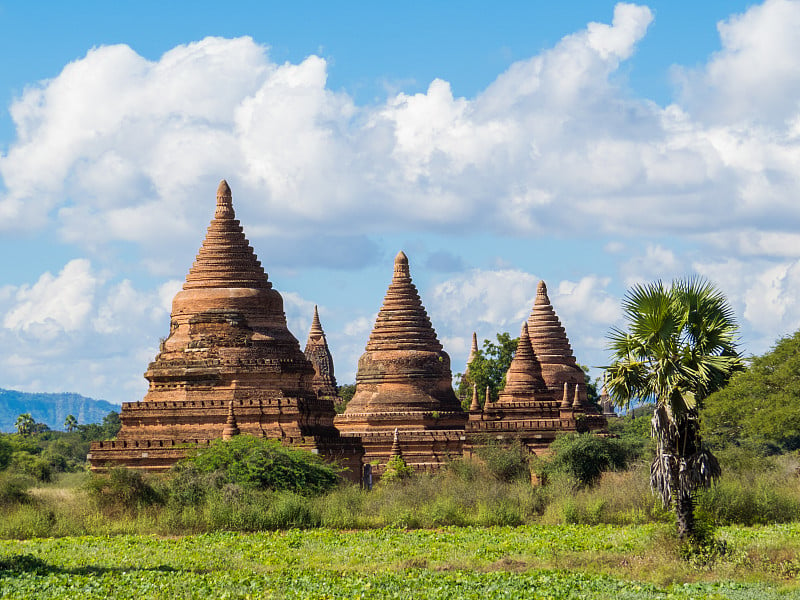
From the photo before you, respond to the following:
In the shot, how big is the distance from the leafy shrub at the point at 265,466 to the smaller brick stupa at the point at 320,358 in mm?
32606

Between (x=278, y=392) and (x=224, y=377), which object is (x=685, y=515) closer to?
(x=278, y=392)

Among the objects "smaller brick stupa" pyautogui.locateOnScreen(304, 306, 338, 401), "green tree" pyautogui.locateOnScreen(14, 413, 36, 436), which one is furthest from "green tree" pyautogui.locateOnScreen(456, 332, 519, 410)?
"green tree" pyautogui.locateOnScreen(14, 413, 36, 436)

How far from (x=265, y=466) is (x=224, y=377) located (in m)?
9.51

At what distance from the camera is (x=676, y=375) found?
76.0 feet

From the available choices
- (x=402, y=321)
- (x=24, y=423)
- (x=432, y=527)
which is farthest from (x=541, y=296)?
(x=24, y=423)

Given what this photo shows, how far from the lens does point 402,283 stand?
5509 cm

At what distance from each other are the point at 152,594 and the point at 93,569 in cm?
319

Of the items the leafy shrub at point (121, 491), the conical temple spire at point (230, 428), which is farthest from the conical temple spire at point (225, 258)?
the leafy shrub at point (121, 491)

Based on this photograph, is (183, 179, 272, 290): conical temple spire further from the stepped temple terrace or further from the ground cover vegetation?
the ground cover vegetation

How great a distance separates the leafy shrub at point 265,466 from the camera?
33.8 m

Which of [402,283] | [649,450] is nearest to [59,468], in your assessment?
[402,283]

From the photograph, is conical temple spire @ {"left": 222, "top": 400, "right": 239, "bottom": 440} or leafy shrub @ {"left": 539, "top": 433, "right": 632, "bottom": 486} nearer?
conical temple spire @ {"left": 222, "top": 400, "right": 239, "bottom": 440}

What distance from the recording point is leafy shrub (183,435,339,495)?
33.8 m

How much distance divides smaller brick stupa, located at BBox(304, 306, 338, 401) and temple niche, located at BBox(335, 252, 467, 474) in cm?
1453
